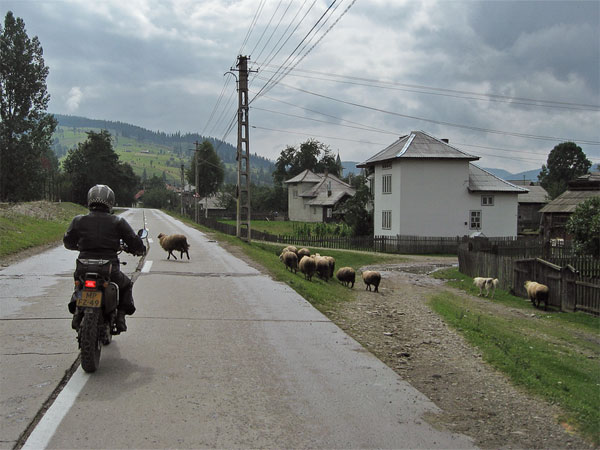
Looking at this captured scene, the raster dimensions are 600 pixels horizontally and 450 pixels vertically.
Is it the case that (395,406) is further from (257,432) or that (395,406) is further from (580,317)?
(580,317)

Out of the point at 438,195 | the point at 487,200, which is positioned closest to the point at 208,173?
the point at 438,195

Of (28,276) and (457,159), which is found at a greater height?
(457,159)

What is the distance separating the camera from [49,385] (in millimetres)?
5422

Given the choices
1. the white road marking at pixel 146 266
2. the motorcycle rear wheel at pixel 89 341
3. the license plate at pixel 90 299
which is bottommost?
the white road marking at pixel 146 266

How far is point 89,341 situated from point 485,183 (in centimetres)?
4217

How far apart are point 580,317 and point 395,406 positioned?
13.6m

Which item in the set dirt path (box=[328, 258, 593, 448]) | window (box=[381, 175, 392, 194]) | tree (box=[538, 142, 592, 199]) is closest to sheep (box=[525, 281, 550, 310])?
dirt path (box=[328, 258, 593, 448])

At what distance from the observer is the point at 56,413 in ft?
15.5

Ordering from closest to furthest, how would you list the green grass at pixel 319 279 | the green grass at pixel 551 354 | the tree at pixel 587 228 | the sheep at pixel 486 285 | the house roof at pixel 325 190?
the green grass at pixel 551 354 < the green grass at pixel 319 279 < the sheep at pixel 486 285 < the tree at pixel 587 228 < the house roof at pixel 325 190

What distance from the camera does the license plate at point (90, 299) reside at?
19.0 ft

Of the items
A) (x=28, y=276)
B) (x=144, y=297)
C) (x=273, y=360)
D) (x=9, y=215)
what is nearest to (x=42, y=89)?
(x=9, y=215)

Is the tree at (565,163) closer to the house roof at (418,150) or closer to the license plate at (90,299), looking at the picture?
the house roof at (418,150)

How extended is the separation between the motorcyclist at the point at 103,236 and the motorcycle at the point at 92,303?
141mm

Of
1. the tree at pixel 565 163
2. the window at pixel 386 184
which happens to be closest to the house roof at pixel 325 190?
the window at pixel 386 184
